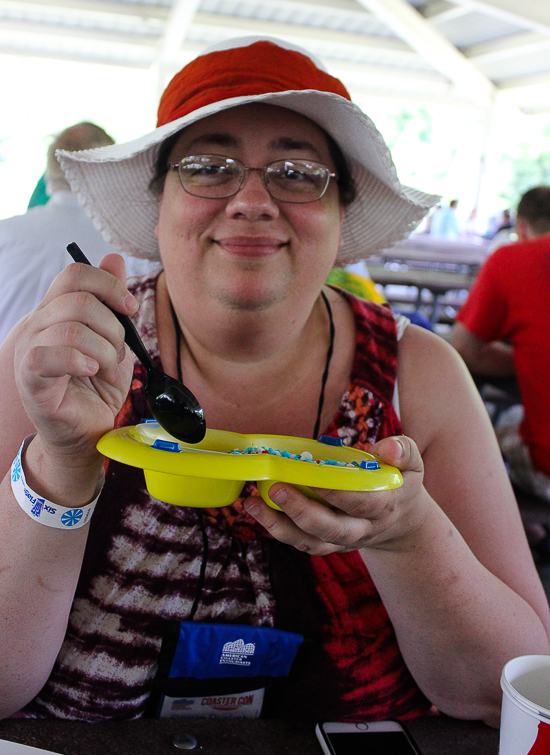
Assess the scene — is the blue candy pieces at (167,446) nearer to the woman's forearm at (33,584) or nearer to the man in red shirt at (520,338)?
the woman's forearm at (33,584)

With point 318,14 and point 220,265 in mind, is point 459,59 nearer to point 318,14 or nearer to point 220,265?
point 318,14

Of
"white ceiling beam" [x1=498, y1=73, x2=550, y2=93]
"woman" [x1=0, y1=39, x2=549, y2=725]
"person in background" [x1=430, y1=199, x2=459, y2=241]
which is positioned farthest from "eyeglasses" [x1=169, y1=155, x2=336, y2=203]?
"white ceiling beam" [x1=498, y1=73, x2=550, y2=93]

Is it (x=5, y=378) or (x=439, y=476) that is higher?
(x=5, y=378)

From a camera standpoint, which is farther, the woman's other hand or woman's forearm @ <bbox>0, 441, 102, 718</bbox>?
woman's forearm @ <bbox>0, 441, 102, 718</bbox>

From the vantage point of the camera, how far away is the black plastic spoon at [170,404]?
0.79 metres

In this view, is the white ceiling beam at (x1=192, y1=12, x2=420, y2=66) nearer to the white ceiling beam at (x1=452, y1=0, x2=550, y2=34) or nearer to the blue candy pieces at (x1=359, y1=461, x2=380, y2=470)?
the white ceiling beam at (x1=452, y1=0, x2=550, y2=34)

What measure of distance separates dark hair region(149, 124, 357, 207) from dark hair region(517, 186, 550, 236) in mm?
2431

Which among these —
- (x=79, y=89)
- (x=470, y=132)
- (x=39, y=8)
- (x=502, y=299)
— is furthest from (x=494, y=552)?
Result: (x=470, y=132)

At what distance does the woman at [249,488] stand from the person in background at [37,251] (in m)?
1.10

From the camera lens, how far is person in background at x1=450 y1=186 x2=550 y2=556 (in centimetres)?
252

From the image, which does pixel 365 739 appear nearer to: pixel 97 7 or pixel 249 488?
pixel 249 488

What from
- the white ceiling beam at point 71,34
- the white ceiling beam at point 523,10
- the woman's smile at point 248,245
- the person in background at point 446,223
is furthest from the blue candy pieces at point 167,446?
the white ceiling beam at point 71,34

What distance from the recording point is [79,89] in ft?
40.6

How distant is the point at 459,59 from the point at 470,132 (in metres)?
3.45
